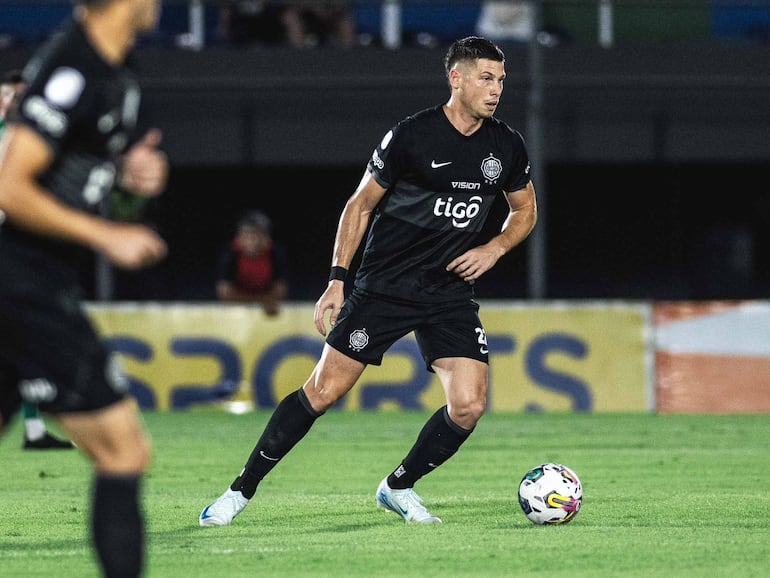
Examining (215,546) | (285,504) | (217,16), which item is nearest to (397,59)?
(217,16)

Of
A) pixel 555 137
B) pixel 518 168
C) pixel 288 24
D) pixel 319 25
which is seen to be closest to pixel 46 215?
pixel 518 168

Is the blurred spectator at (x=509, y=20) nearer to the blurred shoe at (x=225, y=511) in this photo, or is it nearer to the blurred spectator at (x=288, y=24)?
the blurred spectator at (x=288, y=24)

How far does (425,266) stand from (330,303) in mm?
567

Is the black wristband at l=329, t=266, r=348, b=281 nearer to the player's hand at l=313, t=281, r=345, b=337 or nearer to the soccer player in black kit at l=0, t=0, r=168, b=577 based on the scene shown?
the player's hand at l=313, t=281, r=345, b=337

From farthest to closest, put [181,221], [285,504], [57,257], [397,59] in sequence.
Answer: [181,221]
[397,59]
[285,504]
[57,257]

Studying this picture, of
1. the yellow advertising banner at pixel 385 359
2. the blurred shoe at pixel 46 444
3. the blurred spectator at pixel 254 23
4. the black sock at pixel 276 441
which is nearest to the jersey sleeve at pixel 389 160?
the black sock at pixel 276 441

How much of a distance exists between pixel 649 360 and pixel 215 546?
838cm

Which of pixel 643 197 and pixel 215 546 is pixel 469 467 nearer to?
pixel 215 546

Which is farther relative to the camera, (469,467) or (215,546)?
(469,467)

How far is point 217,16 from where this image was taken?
18.5 m

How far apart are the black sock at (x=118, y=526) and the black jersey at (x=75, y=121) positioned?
2.15 ft

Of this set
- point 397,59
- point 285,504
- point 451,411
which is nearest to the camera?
point 451,411

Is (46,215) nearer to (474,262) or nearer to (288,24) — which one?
(474,262)

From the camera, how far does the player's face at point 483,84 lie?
23.0 ft
